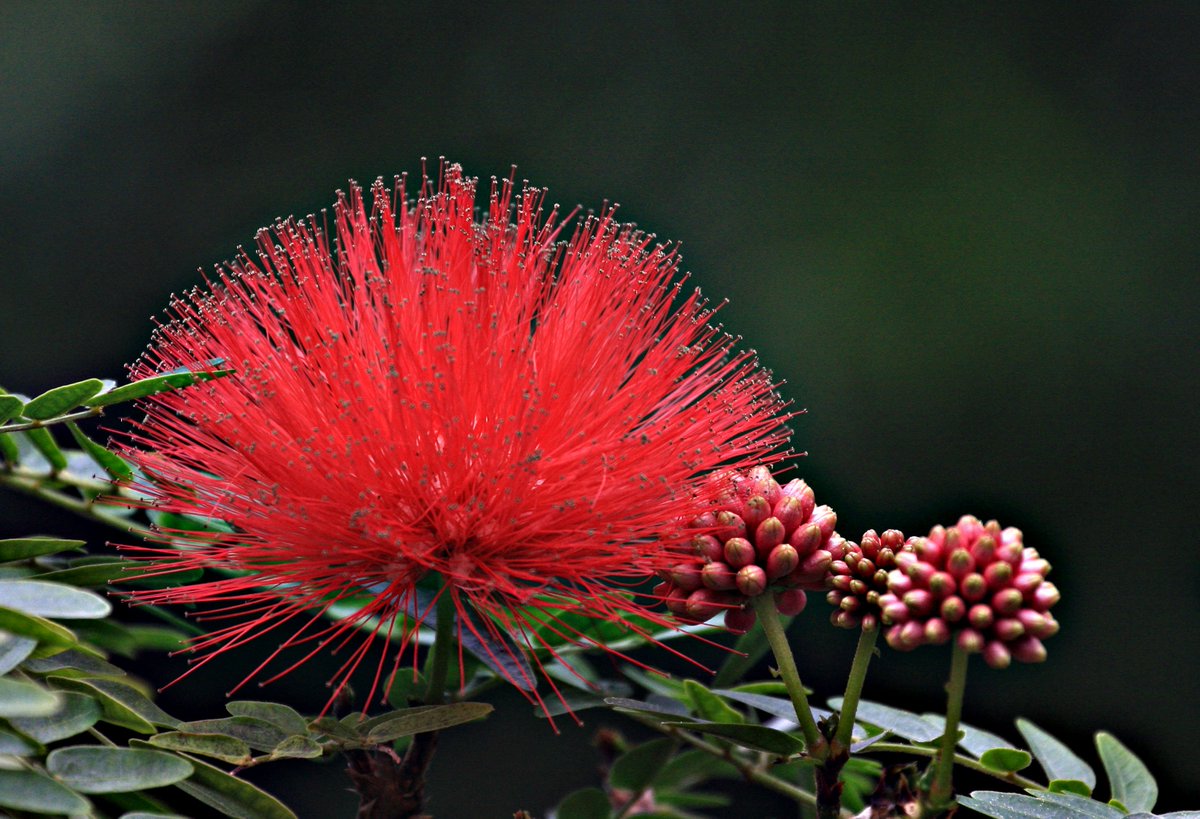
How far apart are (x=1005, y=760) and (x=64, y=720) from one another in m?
1.14

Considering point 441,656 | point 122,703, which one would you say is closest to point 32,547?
point 122,703

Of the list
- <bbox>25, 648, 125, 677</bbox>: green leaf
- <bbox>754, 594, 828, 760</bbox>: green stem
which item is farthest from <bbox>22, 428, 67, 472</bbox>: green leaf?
<bbox>754, 594, 828, 760</bbox>: green stem

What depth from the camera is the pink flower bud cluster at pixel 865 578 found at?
1.41 m

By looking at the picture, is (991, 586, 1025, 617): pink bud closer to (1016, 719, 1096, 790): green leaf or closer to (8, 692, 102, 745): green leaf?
(1016, 719, 1096, 790): green leaf

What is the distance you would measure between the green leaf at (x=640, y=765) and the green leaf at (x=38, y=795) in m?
0.96

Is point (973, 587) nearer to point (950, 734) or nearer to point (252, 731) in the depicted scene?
point (950, 734)

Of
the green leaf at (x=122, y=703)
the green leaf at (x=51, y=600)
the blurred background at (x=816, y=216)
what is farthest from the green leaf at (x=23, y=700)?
the blurred background at (x=816, y=216)

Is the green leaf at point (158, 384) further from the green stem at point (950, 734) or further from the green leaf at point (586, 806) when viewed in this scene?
the green stem at point (950, 734)

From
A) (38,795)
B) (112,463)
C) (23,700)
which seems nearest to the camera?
(23,700)

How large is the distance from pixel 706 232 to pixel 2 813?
4.01m

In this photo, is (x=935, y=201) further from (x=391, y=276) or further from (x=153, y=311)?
(x=391, y=276)

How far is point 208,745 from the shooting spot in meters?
1.41

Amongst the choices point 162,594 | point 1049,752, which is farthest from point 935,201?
point 162,594

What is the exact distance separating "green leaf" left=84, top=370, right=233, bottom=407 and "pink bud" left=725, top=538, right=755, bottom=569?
0.67 meters
